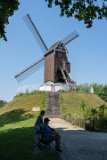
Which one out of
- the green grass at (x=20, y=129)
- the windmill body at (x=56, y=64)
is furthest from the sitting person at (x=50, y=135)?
the windmill body at (x=56, y=64)

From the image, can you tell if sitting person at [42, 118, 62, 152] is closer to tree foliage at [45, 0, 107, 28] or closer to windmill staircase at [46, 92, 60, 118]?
tree foliage at [45, 0, 107, 28]

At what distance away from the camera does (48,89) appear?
74688mm

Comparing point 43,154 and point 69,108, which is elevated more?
point 69,108

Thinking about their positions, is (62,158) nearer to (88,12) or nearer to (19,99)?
(88,12)

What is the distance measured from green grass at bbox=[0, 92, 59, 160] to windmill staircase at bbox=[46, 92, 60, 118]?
3.08ft

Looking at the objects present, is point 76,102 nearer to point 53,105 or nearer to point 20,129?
point 53,105

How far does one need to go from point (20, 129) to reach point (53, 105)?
28181 millimetres

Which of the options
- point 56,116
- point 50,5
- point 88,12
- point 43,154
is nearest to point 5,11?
point 50,5

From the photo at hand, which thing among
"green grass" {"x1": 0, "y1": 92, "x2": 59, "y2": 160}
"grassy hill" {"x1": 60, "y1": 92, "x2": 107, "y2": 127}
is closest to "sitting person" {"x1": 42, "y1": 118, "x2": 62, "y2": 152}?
"green grass" {"x1": 0, "y1": 92, "x2": 59, "y2": 160}

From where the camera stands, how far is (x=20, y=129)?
108ft

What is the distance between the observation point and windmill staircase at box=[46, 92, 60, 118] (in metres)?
55.9

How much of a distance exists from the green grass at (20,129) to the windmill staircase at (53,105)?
940 mm

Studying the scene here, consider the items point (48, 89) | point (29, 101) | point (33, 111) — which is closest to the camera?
point (33, 111)

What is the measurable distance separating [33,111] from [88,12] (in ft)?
141
